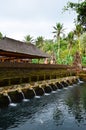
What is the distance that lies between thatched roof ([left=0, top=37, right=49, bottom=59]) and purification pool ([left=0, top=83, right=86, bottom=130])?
10403 mm

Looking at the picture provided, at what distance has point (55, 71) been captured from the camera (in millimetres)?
44219

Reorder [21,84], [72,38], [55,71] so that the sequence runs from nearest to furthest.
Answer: [21,84]
[55,71]
[72,38]

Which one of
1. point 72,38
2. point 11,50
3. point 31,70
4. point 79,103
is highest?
point 72,38

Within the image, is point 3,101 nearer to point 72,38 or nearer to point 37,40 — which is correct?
point 72,38

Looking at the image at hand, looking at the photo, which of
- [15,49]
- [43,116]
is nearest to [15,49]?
[15,49]

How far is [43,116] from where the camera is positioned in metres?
20.2

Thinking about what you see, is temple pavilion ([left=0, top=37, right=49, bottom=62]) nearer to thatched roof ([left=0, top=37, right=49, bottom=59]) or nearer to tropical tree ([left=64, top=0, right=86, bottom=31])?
thatched roof ([left=0, top=37, right=49, bottom=59])

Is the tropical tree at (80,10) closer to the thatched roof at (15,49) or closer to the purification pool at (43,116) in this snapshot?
the purification pool at (43,116)

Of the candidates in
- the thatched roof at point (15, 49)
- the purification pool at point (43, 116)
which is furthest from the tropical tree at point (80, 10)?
the thatched roof at point (15, 49)

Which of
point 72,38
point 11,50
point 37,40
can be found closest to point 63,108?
point 11,50

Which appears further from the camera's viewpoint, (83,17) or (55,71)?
(55,71)

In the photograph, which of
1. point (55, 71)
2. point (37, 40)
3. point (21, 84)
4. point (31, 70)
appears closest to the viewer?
point (21, 84)

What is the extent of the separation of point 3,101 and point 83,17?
1139cm

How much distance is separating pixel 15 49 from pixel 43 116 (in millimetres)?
18037
